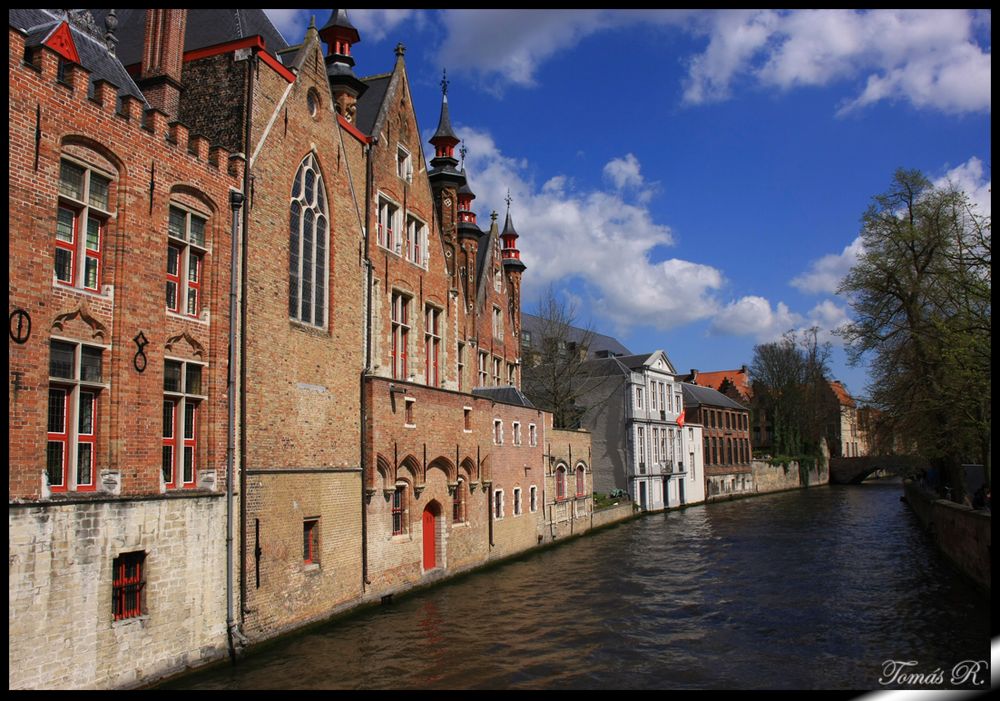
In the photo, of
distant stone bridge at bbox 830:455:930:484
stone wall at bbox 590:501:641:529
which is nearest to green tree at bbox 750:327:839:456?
distant stone bridge at bbox 830:455:930:484

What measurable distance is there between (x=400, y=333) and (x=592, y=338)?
46629 millimetres

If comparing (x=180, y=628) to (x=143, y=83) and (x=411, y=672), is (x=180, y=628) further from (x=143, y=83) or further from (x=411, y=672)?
(x=143, y=83)

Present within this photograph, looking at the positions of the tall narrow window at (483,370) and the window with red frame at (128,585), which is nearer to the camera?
the window with red frame at (128,585)

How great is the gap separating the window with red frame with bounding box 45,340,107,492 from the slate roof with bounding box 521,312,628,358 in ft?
153

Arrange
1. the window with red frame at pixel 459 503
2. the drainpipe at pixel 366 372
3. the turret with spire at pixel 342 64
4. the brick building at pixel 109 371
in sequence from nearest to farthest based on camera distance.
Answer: the brick building at pixel 109 371, the drainpipe at pixel 366 372, the turret with spire at pixel 342 64, the window with red frame at pixel 459 503

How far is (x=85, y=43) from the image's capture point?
15125mm

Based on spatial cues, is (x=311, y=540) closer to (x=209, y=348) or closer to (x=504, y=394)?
(x=209, y=348)

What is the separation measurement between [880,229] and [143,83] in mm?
26809

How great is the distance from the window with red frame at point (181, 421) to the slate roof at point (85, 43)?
194 inches

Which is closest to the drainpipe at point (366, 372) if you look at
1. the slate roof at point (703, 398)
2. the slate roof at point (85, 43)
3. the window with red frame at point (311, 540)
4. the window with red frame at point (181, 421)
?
the window with red frame at point (311, 540)

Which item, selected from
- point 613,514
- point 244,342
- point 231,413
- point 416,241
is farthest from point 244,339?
point 613,514

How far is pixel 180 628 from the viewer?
1349 cm

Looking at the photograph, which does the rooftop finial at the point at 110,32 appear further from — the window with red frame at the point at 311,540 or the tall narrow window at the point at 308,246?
the window with red frame at the point at 311,540

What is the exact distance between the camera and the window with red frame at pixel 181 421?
1414 cm
